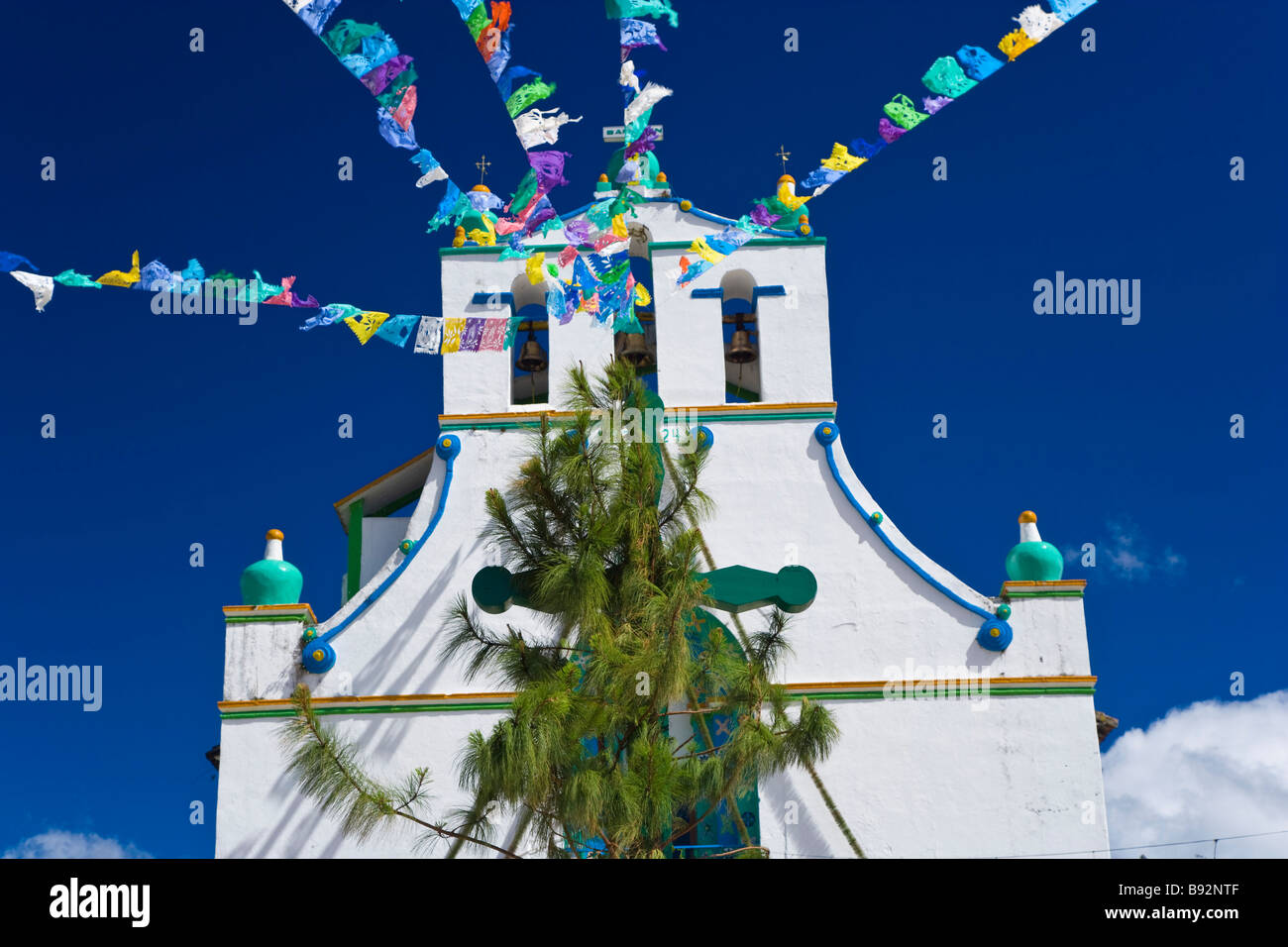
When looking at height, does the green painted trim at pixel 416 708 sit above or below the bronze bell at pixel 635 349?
below

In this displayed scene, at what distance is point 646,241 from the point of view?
592 inches

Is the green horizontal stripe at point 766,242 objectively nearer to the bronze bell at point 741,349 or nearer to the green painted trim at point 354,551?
the bronze bell at point 741,349

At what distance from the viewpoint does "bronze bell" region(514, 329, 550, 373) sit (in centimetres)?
1521

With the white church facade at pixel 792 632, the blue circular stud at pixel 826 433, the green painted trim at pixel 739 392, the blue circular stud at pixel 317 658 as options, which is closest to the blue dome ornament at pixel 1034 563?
the white church facade at pixel 792 632

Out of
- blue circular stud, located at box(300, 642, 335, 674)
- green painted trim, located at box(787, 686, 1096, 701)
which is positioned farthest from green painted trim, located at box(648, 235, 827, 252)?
blue circular stud, located at box(300, 642, 335, 674)

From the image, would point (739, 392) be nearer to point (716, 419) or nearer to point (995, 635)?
point (716, 419)

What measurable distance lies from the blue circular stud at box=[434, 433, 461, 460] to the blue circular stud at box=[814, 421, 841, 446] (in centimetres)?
342

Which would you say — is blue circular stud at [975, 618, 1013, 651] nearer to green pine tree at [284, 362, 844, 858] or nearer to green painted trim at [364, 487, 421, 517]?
green pine tree at [284, 362, 844, 858]

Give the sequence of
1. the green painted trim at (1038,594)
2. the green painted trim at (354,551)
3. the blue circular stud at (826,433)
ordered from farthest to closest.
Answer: the green painted trim at (354,551)
the blue circular stud at (826,433)
the green painted trim at (1038,594)

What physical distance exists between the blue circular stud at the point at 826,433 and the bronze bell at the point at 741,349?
1.29 meters

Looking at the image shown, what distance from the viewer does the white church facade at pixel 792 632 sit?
1257cm

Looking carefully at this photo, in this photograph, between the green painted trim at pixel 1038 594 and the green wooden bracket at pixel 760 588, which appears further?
the green painted trim at pixel 1038 594

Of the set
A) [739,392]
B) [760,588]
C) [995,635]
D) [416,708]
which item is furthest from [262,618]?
[995,635]
